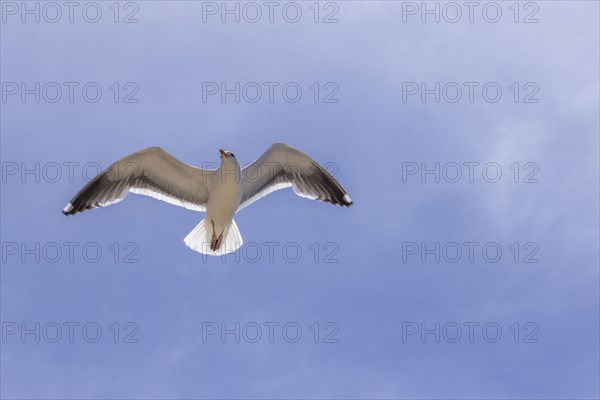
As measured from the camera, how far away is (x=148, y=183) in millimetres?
Answer: 9898

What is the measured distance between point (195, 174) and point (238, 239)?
0.80m

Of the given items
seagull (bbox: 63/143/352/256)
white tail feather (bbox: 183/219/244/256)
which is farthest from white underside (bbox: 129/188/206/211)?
white tail feather (bbox: 183/219/244/256)

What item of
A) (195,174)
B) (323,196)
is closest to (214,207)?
Answer: (195,174)

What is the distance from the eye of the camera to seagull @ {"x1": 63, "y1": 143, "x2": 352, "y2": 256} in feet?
31.6

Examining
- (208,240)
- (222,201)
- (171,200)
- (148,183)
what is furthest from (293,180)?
(148,183)

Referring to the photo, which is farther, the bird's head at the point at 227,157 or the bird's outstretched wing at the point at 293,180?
the bird's outstretched wing at the point at 293,180

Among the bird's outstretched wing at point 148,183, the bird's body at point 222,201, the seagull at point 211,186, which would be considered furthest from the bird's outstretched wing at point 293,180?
the bird's outstretched wing at point 148,183

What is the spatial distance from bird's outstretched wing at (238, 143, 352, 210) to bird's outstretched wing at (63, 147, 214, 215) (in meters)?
0.47

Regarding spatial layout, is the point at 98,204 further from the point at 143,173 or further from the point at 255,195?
the point at 255,195

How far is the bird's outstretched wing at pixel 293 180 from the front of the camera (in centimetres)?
982

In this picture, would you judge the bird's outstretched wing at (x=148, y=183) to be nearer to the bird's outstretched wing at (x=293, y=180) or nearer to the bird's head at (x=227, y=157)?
the bird's head at (x=227, y=157)

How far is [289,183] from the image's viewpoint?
9.98 metres

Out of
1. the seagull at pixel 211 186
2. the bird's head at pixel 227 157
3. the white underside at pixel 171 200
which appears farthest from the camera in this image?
the white underside at pixel 171 200

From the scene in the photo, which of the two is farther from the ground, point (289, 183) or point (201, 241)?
point (289, 183)
